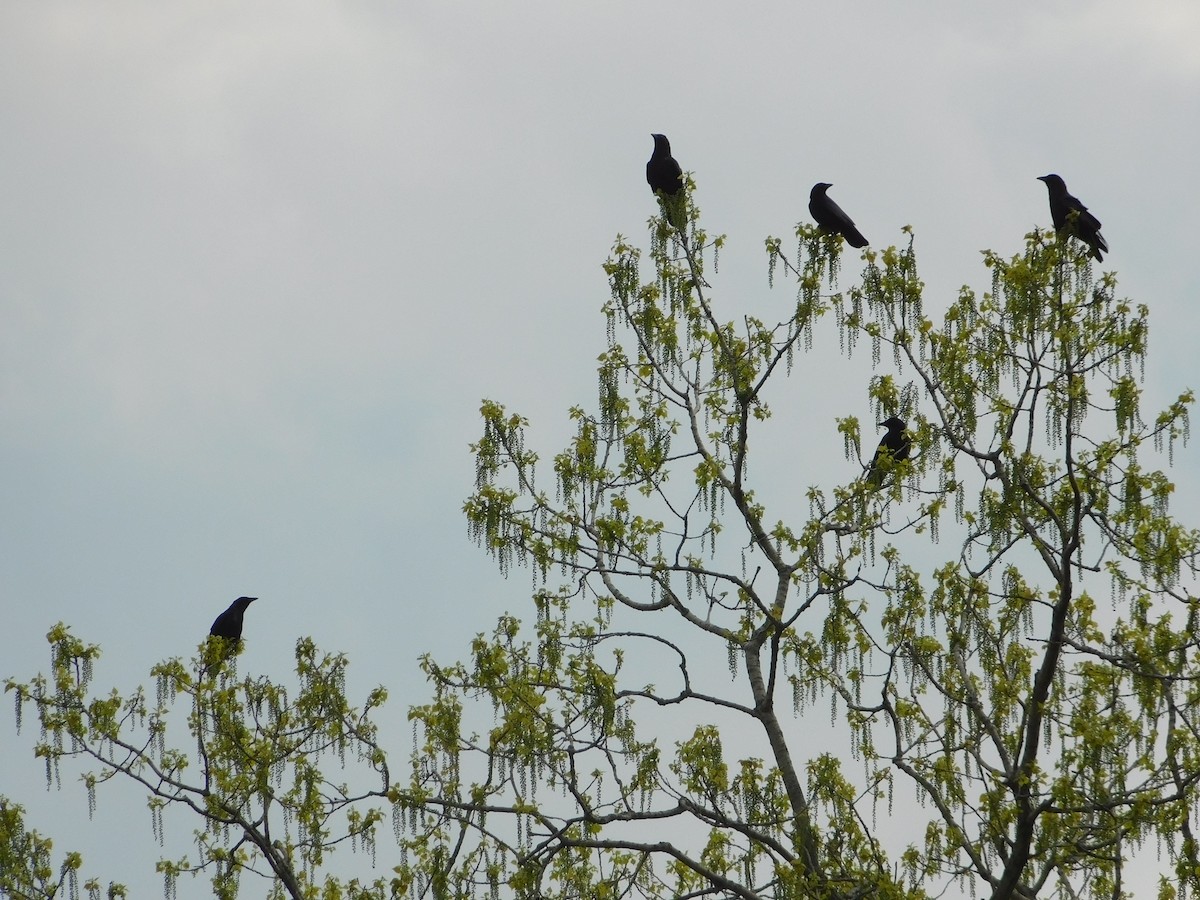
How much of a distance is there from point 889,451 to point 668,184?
298 centimetres

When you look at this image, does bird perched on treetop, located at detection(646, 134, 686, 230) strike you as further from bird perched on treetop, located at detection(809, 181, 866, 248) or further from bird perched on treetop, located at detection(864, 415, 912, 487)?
bird perched on treetop, located at detection(864, 415, 912, 487)

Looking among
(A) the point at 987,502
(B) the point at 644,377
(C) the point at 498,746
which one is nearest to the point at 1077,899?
(A) the point at 987,502

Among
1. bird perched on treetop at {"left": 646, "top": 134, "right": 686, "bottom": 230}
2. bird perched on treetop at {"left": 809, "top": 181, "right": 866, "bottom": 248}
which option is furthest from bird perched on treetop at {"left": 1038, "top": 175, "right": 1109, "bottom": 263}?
bird perched on treetop at {"left": 646, "top": 134, "right": 686, "bottom": 230}

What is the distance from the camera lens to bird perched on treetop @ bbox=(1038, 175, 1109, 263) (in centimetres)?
1091

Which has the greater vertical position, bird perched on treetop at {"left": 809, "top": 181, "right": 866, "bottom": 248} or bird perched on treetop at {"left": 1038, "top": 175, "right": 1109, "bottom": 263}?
bird perched on treetop at {"left": 809, "top": 181, "right": 866, "bottom": 248}

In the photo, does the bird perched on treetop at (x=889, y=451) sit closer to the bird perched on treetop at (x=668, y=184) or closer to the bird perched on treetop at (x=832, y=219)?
the bird perched on treetop at (x=832, y=219)

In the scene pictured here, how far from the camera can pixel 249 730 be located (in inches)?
478

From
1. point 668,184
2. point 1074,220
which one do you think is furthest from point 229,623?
point 1074,220

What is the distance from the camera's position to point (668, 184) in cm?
1283

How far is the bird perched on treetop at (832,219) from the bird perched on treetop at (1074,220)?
1.64 metres

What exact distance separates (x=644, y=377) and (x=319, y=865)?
200 inches

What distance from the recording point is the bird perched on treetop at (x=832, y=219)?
12.5 meters

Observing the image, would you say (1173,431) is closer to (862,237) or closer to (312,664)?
(862,237)

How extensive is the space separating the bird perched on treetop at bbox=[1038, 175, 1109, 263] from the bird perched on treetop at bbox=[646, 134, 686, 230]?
9.97 ft
